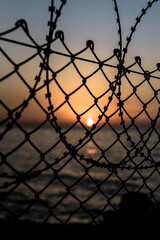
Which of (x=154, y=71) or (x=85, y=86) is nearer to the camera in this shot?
(x=85, y=86)

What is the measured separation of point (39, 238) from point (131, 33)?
3648 mm

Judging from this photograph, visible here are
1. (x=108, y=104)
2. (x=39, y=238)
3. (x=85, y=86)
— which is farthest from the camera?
(x=39, y=238)

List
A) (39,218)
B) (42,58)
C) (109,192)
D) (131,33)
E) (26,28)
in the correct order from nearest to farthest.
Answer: (26,28)
(42,58)
(131,33)
(39,218)
(109,192)

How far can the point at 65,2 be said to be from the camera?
5.26 ft

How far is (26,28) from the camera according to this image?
137cm

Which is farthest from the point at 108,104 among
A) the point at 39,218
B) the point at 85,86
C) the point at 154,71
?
the point at 39,218

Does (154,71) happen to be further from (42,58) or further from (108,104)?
(42,58)

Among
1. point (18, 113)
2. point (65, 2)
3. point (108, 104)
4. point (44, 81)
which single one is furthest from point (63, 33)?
point (108, 104)

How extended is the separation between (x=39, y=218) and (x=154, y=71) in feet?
26.4

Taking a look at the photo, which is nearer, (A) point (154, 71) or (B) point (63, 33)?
(B) point (63, 33)

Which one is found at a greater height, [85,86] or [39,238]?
[39,238]

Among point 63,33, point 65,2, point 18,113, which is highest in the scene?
point 65,2

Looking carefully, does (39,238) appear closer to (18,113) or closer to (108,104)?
(108,104)

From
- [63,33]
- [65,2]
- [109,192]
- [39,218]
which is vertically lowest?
[63,33]
